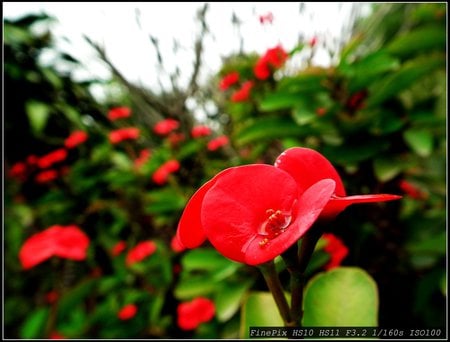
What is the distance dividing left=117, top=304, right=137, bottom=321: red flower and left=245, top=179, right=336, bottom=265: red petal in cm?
129

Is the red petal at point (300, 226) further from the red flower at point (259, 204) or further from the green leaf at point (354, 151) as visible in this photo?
the green leaf at point (354, 151)

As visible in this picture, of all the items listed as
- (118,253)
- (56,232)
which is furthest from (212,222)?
(118,253)

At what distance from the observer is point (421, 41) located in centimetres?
116

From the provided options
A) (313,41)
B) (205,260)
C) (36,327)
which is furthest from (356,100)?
(36,327)

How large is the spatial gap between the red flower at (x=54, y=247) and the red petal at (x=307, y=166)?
103 cm

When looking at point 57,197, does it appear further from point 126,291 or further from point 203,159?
point 203,159

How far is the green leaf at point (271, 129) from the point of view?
3.91 ft

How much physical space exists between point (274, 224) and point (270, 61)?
43.9 inches

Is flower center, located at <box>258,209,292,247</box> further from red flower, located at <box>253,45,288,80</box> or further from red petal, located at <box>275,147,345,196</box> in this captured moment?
red flower, located at <box>253,45,288,80</box>

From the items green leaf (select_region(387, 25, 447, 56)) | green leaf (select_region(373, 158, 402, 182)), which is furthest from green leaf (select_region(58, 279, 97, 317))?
green leaf (select_region(387, 25, 447, 56))

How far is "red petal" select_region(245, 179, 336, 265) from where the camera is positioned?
0.27m

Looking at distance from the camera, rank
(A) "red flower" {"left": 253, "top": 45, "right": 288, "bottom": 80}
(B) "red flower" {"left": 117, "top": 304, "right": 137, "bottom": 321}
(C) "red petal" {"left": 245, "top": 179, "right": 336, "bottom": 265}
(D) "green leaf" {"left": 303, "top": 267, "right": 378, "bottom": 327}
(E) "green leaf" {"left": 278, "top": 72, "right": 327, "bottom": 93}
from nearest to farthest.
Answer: (C) "red petal" {"left": 245, "top": 179, "right": 336, "bottom": 265} → (D) "green leaf" {"left": 303, "top": 267, "right": 378, "bottom": 327} → (E) "green leaf" {"left": 278, "top": 72, "right": 327, "bottom": 93} → (A) "red flower" {"left": 253, "top": 45, "right": 288, "bottom": 80} → (B) "red flower" {"left": 117, "top": 304, "right": 137, "bottom": 321}

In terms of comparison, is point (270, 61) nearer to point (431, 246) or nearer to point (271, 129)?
point (271, 129)

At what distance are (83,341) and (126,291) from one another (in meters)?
0.37
